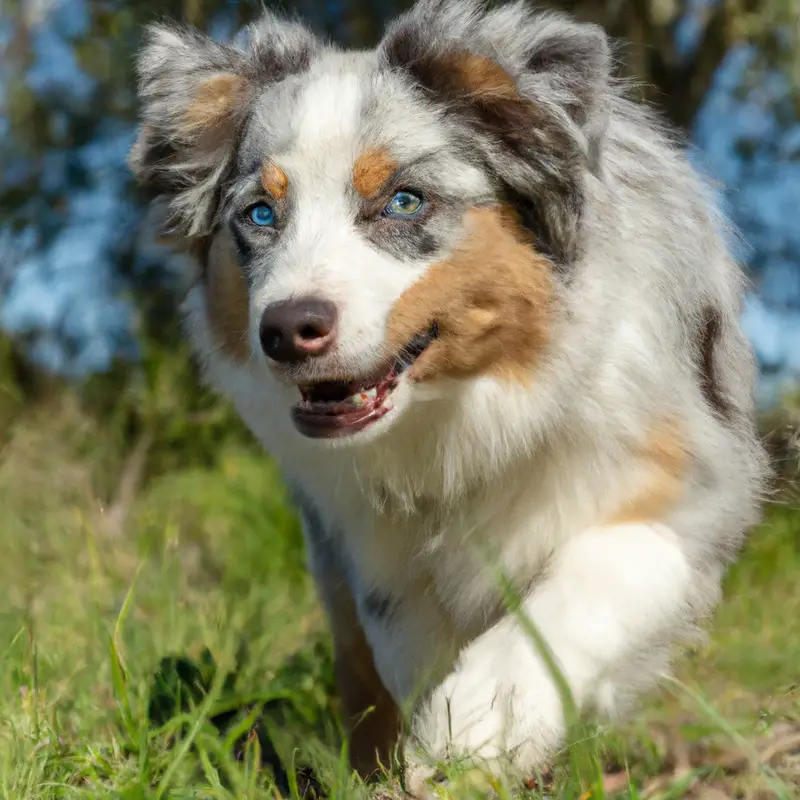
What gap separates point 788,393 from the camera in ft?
18.7

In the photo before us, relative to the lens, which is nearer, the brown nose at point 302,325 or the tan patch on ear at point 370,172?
the brown nose at point 302,325

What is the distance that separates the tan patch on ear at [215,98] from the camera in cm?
376

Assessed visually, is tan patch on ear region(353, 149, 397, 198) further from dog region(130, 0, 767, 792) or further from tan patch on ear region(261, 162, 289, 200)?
tan patch on ear region(261, 162, 289, 200)

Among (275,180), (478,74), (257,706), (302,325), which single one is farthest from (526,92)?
(257,706)

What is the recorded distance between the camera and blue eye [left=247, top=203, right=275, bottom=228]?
3.42 m

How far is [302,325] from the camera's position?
294 centimetres

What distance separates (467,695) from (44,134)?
5.10m

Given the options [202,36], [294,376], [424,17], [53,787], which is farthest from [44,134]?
[53,787]

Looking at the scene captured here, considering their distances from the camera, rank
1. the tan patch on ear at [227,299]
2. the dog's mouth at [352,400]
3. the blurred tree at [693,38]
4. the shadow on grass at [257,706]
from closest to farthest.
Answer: the shadow on grass at [257,706]
the dog's mouth at [352,400]
the tan patch on ear at [227,299]
the blurred tree at [693,38]

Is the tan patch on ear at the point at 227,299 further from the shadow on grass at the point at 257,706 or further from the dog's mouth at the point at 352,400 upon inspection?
the shadow on grass at the point at 257,706

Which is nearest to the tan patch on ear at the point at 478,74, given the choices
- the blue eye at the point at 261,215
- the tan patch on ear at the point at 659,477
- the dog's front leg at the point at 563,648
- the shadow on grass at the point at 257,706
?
the blue eye at the point at 261,215

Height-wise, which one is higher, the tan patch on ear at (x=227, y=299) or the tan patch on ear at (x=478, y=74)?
the tan patch on ear at (x=478, y=74)

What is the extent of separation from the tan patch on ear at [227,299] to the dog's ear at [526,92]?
0.77m

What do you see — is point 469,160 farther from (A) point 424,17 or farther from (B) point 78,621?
(B) point 78,621
